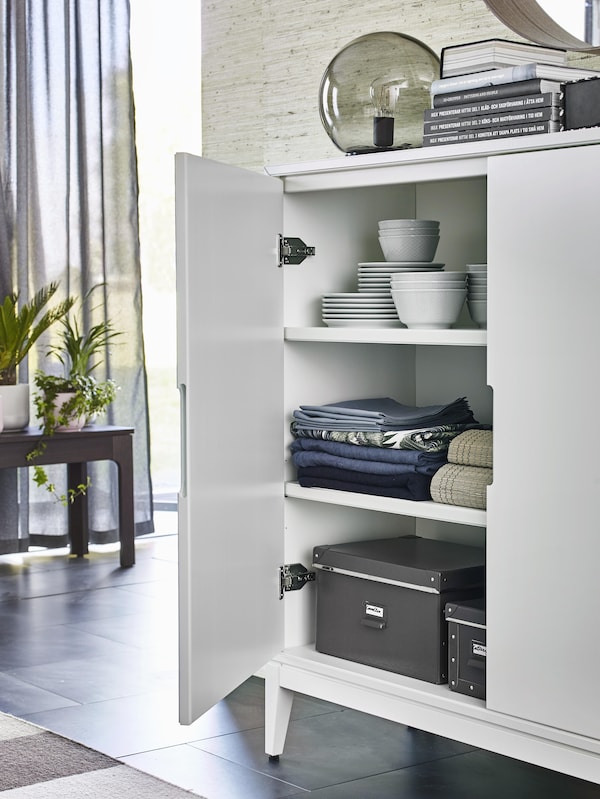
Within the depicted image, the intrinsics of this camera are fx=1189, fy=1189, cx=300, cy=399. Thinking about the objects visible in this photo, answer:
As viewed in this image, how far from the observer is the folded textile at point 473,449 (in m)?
2.26

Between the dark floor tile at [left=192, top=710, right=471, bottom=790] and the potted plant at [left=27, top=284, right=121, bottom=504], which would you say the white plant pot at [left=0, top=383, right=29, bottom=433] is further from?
the dark floor tile at [left=192, top=710, right=471, bottom=790]

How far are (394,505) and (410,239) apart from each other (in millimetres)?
575

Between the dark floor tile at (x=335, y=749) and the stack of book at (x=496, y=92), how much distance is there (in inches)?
49.8

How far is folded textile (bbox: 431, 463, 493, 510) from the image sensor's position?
7.26ft

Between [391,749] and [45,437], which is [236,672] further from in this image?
[45,437]

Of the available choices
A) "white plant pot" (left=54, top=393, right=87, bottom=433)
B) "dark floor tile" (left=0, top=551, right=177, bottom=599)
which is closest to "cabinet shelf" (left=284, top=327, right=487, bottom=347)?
"dark floor tile" (left=0, top=551, right=177, bottom=599)

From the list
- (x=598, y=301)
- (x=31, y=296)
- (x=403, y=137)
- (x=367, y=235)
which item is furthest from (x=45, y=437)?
(x=598, y=301)

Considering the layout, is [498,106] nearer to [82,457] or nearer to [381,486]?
[381,486]

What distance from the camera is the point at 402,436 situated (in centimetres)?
237

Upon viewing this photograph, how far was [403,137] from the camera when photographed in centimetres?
246

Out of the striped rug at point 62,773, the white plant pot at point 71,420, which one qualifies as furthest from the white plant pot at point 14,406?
the striped rug at point 62,773

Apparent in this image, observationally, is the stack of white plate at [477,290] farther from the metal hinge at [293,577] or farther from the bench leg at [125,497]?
the bench leg at [125,497]

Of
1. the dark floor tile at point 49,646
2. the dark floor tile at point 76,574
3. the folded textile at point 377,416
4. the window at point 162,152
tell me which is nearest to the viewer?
the folded textile at point 377,416

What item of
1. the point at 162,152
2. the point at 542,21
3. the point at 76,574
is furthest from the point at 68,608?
the point at 162,152
